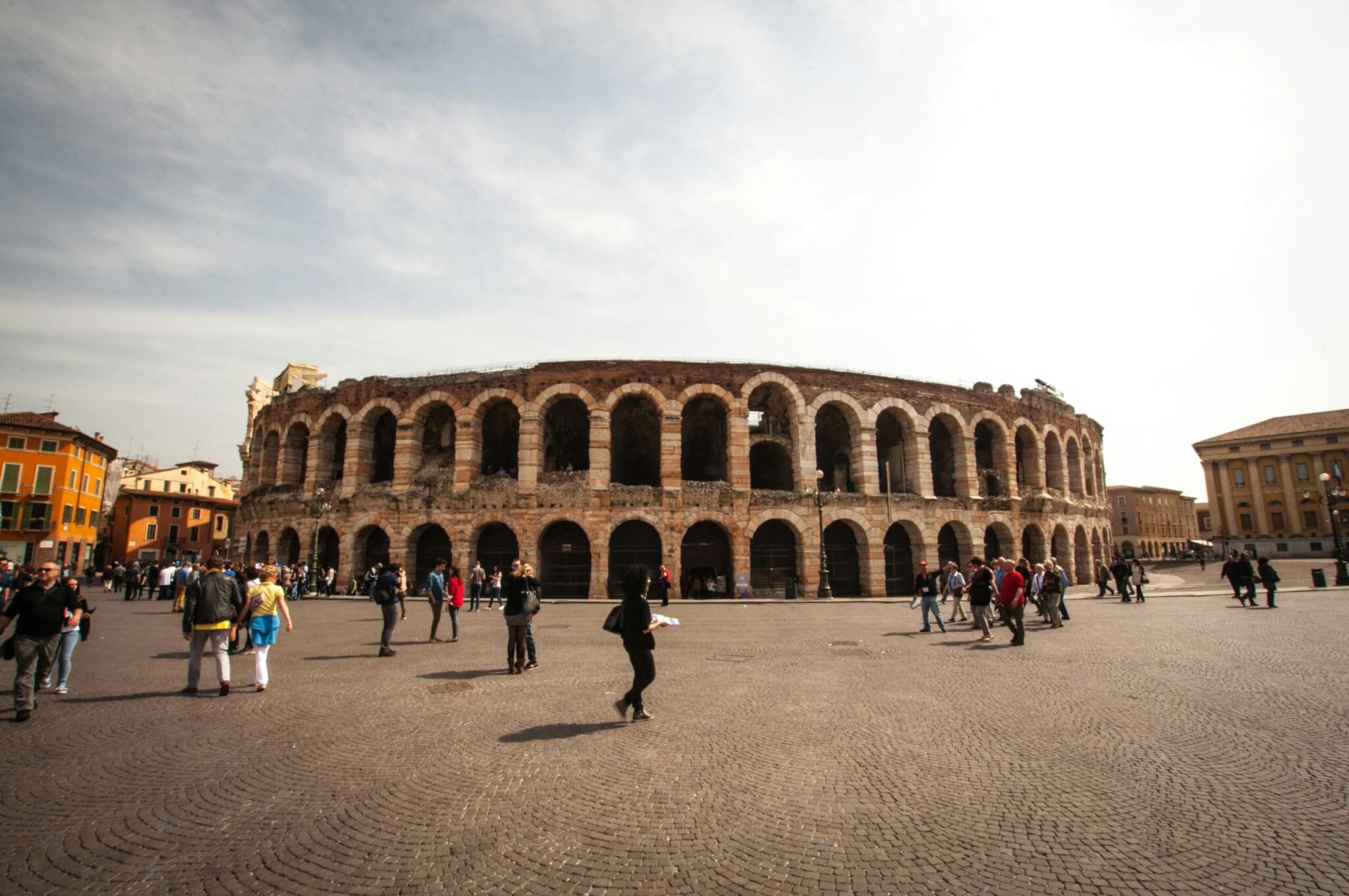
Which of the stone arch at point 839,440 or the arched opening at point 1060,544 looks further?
the arched opening at point 1060,544

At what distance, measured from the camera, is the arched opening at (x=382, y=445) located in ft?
96.0

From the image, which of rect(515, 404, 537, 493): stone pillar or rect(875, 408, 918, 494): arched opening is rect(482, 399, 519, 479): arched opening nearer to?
rect(515, 404, 537, 493): stone pillar

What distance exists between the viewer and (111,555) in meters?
54.0

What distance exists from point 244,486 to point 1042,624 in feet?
128

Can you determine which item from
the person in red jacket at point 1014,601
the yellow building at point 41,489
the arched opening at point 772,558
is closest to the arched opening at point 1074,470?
the arched opening at point 772,558

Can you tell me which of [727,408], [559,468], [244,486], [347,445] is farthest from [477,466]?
[244,486]

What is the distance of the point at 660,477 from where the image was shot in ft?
93.8

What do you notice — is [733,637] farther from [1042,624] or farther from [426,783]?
[426,783]

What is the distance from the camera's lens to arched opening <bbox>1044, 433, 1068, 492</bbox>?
109 ft

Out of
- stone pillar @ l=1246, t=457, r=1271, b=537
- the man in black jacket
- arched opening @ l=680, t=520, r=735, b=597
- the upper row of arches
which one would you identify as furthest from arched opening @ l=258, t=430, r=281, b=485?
stone pillar @ l=1246, t=457, r=1271, b=537

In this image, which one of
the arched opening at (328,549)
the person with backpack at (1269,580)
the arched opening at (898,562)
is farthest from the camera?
the arched opening at (328,549)

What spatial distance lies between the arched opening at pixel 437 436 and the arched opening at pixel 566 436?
436 centimetres

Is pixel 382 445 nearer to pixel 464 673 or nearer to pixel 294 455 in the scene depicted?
pixel 294 455

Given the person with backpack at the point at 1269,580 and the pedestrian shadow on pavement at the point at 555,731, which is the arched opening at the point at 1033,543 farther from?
the pedestrian shadow on pavement at the point at 555,731
